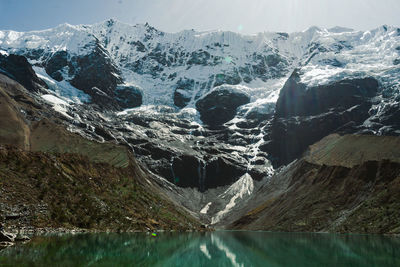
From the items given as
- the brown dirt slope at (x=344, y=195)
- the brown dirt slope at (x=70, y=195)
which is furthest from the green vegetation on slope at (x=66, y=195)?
the brown dirt slope at (x=344, y=195)

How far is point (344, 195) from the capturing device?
116500mm

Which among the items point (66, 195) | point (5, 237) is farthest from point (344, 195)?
point (5, 237)

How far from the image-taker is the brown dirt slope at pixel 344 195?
94188 mm

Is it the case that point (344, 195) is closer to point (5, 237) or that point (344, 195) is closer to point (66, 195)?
point (66, 195)

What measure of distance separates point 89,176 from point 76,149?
4470 cm

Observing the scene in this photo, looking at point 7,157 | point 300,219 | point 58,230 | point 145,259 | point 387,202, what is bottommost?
point 300,219

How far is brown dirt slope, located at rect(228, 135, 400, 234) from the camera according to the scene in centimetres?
9419

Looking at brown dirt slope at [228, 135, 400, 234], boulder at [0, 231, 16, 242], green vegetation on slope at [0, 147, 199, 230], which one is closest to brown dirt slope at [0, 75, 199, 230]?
green vegetation on slope at [0, 147, 199, 230]

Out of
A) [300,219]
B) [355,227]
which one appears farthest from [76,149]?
[355,227]

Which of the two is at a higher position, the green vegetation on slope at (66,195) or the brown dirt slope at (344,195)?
the green vegetation on slope at (66,195)

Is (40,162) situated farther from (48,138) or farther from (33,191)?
(48,138)

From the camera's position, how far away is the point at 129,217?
84.0 m

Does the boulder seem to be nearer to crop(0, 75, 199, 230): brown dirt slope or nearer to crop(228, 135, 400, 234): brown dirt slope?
crop(0, 75, 199, 230): brown dirt slope

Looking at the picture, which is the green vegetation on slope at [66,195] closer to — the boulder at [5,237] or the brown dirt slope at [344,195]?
the boulder at [5,237]
